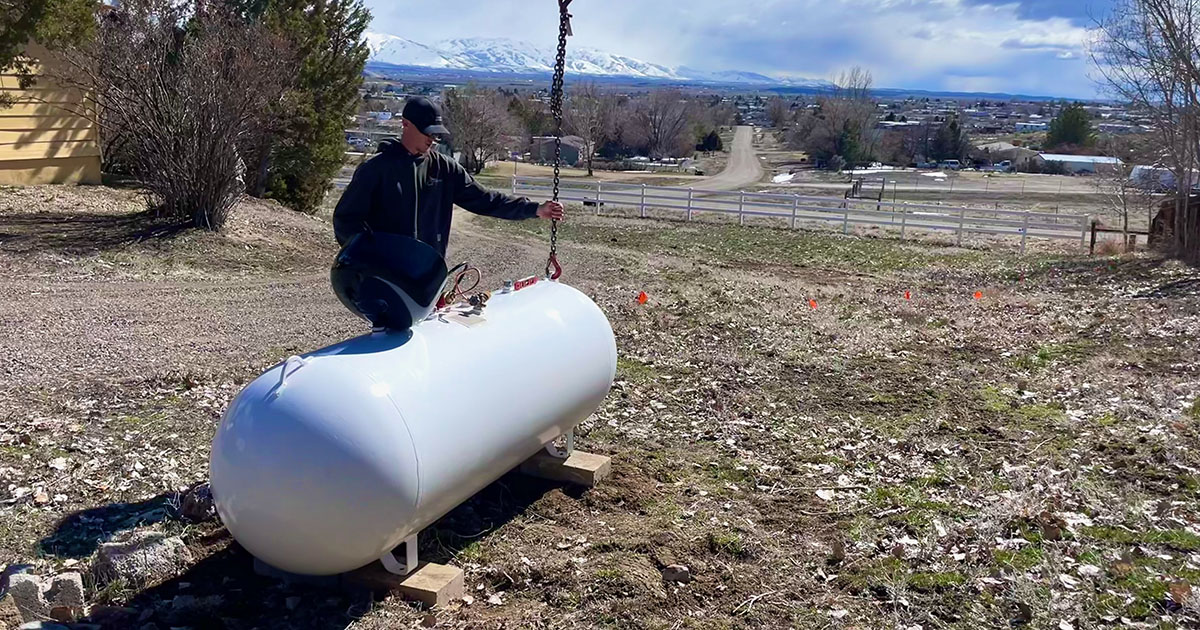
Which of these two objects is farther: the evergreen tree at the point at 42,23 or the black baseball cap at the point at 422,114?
the evergreen tree at the point at 42,23

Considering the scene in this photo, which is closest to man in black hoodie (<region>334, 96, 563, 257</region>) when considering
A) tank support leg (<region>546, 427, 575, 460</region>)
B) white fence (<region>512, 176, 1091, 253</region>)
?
tank support leg (<region>546, 427, 575, 460</region>)

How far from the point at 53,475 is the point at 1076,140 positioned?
110510mm

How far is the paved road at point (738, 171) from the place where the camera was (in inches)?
2481

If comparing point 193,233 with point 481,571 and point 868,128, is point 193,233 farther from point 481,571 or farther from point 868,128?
point 868,128

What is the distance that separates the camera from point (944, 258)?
21641 mm

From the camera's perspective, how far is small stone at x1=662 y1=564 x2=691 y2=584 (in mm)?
5375

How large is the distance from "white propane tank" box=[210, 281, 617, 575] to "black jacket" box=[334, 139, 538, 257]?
2.39 ft

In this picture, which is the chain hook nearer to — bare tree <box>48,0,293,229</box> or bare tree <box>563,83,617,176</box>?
bare tree <box>48,0,293,229</box>

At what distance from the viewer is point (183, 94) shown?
16.0 metres

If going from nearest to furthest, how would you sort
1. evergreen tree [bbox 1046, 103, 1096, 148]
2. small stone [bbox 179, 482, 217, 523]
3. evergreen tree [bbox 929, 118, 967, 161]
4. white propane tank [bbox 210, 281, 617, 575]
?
1. white propane tank [bbox 210, 281, 617, 575]
2. small stone [bbox 179, 482, 217, 523]
3. evergreen tree [bbox 1046, 103, 1096, 148]
4. evergreen tree [bbox 929, 118, 967, 161]

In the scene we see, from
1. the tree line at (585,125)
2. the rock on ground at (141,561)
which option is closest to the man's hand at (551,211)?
the rock on ground at (141,561)

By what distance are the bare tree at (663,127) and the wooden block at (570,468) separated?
275 ft

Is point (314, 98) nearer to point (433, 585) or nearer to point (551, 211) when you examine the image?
point (551, 211)

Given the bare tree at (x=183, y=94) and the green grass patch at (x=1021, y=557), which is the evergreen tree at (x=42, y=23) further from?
the green grass patch at (x=1021, y=557)
